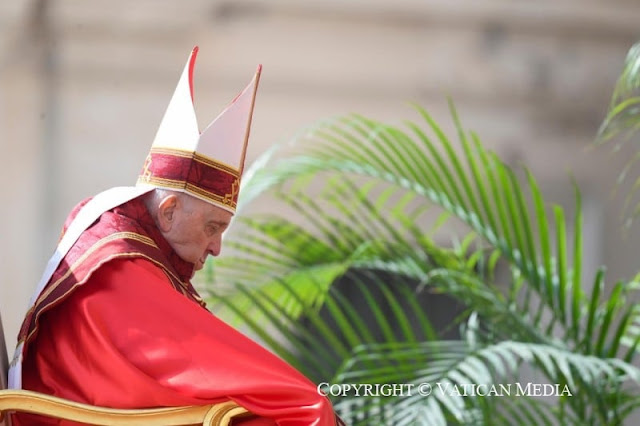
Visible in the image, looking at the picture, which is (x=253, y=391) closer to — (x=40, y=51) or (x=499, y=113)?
(x=40, y=51)

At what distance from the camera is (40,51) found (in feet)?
15.1

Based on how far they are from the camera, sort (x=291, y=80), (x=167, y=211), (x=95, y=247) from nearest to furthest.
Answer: (x=95, y=247) → (x=167, y=211) → (x=291, y=80)

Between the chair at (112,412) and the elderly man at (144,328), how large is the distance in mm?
26

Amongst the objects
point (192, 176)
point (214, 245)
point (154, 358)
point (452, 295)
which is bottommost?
point (452, 295)

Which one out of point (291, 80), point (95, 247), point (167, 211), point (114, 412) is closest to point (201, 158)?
point (167, 211)

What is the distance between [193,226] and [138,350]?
0.29m

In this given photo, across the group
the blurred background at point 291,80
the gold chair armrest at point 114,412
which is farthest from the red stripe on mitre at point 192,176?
the blurred background at point 291,80

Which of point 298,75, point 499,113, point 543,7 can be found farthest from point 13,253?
point 543,7

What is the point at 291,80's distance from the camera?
16.2 feet

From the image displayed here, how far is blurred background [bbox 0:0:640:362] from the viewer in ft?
15.1

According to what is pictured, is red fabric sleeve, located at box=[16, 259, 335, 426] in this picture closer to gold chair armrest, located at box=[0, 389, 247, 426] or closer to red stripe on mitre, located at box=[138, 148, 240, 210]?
gold chair armrest, located at box=[0, 389, 247, 426]

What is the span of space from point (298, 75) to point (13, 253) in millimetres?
1325

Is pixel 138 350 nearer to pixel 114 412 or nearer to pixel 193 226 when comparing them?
pixel 114 412

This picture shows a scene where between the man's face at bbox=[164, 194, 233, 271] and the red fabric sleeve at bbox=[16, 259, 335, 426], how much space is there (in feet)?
0.46
